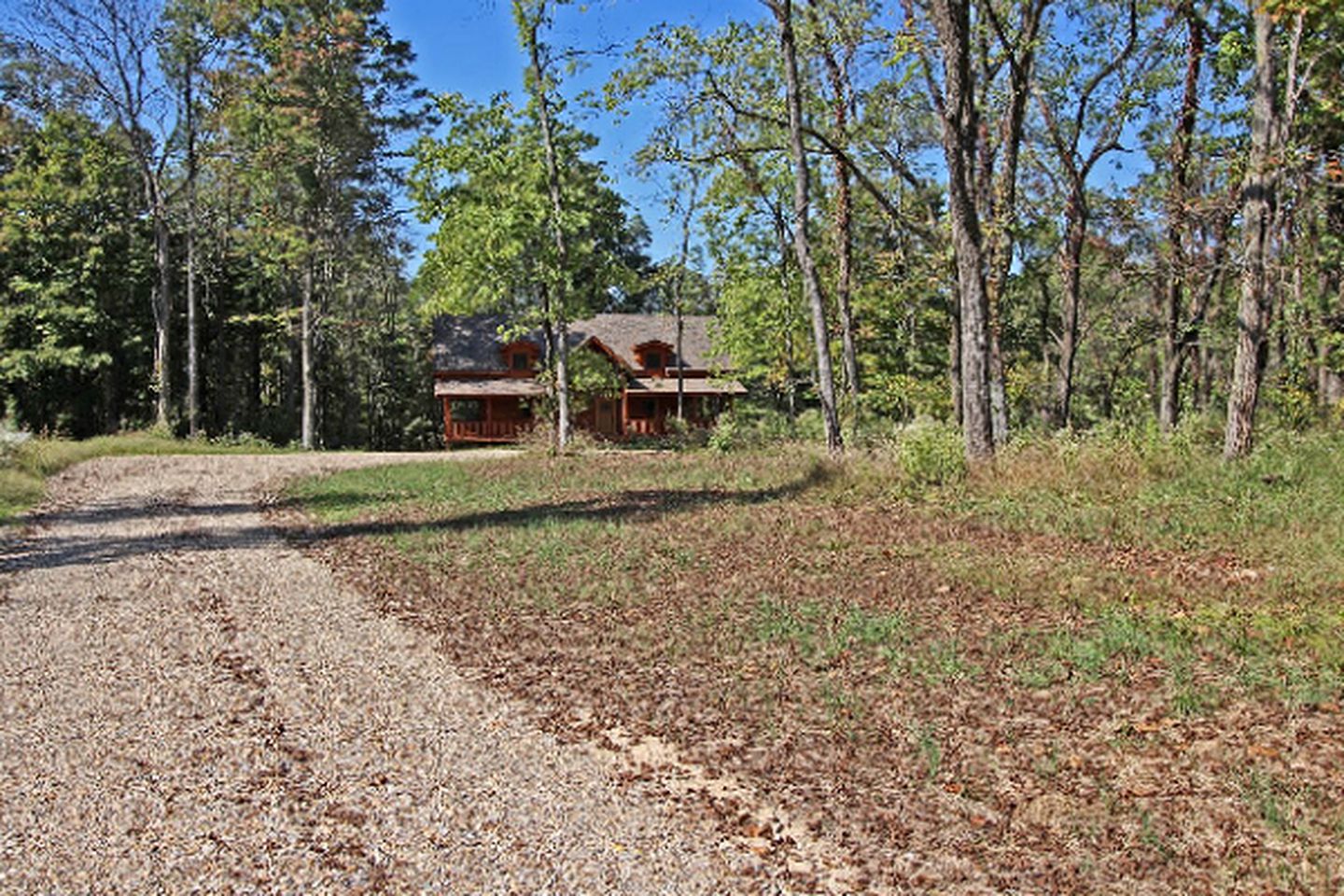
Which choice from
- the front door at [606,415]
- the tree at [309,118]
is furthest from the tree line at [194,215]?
the front door at [606,415]

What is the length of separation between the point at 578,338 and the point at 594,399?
3.22 meters

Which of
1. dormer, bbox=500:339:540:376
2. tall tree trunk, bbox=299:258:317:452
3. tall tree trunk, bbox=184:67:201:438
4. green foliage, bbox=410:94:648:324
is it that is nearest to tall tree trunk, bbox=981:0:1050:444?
green foliage, bbox=410:94:648:324

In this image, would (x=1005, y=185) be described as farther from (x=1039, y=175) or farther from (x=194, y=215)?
(x=194, y=215)

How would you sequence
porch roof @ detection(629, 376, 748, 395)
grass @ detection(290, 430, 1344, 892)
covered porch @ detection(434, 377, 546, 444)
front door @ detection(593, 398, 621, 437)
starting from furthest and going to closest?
front door @ detection(593, 398, 621, 437)
porch roof @ detection(629, 376, 748, 395)
covered porch @ detection(434, 377, 546, 444)
grass @ detection(290, 430, 1344, 892)

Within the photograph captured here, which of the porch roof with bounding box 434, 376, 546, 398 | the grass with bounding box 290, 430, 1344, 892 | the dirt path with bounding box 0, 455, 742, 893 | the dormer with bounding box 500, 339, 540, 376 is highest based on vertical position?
the dormer with bounding box 500, 339, 540, 376

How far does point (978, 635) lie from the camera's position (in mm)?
6617

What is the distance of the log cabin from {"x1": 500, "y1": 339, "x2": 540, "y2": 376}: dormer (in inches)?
1.5

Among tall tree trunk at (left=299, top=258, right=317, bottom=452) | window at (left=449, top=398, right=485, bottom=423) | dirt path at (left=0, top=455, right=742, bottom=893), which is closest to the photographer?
dirt path at (left=0, top=455, right=742, bottom=893)

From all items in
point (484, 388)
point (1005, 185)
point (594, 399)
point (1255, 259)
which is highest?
point (1005, 185)

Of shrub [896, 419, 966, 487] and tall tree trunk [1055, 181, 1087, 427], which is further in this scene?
tall tree trunk [1055, 181, 1087, 427]

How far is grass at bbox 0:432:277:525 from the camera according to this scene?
14836 millimetres

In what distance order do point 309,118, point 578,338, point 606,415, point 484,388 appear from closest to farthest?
1. point 309,118
2. point 484,388
3. point 578,338
4. point 606,415

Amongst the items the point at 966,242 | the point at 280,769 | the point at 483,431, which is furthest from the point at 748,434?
the point at 280,769

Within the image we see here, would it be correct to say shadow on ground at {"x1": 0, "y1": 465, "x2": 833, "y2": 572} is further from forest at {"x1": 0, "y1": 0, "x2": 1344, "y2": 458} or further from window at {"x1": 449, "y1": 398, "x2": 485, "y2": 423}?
window at {"x1": 449, "y1": 398, "x2": 485, "y2": 423}
